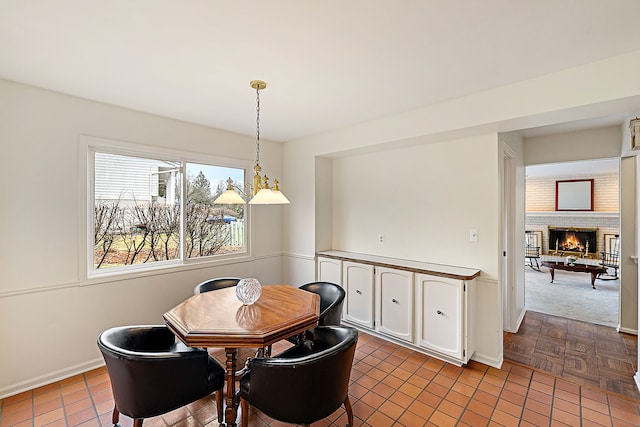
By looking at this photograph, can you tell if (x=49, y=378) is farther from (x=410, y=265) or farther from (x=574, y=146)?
(x=574, y=146)

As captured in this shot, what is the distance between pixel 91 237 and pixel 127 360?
1763 millimetres

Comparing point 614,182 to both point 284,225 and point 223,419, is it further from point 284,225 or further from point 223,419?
point 223,419

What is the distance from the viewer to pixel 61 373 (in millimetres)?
2523

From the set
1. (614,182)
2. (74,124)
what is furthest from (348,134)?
(614,182)

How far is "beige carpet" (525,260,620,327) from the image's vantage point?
4.08 meters

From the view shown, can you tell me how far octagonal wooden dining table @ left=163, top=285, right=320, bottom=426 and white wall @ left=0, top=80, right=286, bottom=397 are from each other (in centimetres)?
118

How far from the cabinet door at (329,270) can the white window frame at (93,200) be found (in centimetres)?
121

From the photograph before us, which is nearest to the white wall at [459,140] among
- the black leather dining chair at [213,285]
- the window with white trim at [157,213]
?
the window with white trim at [157,213]

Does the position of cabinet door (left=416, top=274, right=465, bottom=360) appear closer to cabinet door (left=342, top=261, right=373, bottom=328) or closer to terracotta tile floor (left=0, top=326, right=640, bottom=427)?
terracotta tile floor (left=0, top=326, right=640, bottom=427)

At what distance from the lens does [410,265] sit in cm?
314

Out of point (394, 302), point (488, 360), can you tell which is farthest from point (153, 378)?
point (488, 360)

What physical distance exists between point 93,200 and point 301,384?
2622 millimetres

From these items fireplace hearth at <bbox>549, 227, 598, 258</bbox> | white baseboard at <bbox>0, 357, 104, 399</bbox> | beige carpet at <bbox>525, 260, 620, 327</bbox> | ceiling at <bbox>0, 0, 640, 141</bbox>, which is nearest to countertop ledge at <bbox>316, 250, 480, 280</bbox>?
ceiling at <bbox>0, 0, 640, 141</bbox>

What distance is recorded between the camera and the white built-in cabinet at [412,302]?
8.94 ft
